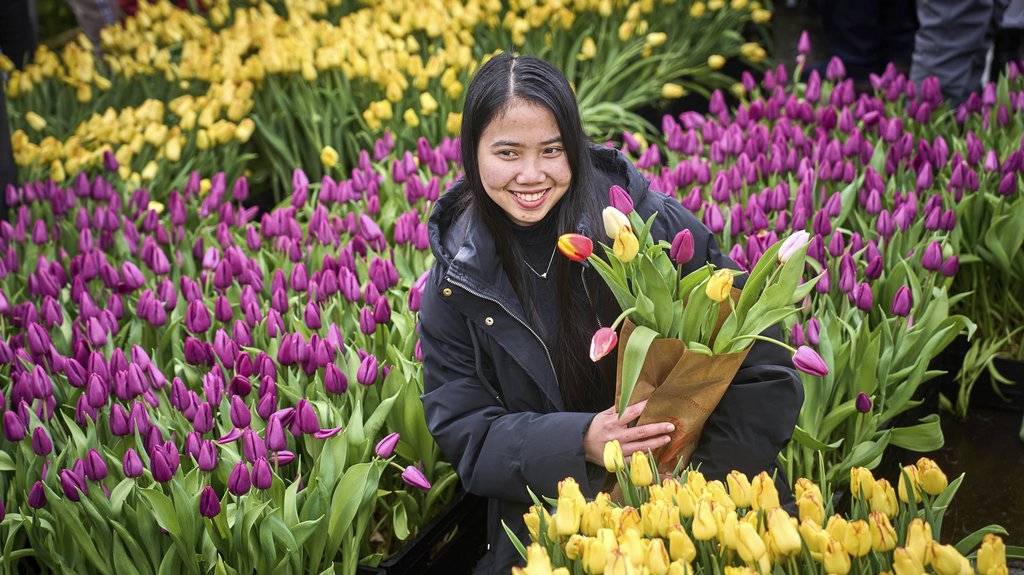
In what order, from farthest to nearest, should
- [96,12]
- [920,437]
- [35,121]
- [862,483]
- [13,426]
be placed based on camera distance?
[96,12] < [35,121] < [920,437] < [13,426] < [862,483]

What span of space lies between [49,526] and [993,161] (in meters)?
2.64

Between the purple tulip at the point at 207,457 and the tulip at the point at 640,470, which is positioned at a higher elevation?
the tulip at the point at 640,470

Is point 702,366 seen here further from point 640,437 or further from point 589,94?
point 589,94

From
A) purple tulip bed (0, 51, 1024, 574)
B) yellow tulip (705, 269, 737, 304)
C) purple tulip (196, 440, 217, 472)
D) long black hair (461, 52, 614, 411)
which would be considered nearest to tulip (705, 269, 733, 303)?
yellow tulip (705, 269, 737, 304)

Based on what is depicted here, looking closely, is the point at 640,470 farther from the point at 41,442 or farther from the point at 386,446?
the point at 41,442

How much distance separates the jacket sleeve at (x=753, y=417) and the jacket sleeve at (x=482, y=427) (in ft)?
0.70

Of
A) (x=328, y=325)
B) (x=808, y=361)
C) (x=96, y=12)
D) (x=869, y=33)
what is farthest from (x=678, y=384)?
(x=96, y=12)

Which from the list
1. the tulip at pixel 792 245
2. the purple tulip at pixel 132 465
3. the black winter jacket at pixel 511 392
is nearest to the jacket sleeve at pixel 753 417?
the black winter jacket at pixel 511 392

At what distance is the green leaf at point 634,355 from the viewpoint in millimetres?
1559

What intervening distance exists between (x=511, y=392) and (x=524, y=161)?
0.45 m

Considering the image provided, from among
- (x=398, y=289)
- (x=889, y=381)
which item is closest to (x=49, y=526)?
(x=398, y=289)

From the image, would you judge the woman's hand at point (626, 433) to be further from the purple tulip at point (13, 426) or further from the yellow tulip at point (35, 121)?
the yellow tulip at point (35, 121)

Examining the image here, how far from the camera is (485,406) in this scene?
2.00 m

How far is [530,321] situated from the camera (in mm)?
1946
